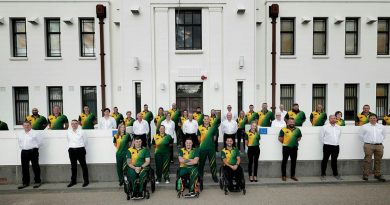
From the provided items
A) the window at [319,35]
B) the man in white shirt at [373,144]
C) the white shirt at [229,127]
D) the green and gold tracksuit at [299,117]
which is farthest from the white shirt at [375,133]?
the window at [319,35]

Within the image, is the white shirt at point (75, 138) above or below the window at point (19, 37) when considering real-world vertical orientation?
below

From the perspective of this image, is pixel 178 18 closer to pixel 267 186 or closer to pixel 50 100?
pixel 50 100

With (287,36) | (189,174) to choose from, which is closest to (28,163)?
(189,174)

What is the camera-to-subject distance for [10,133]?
28.5 feet

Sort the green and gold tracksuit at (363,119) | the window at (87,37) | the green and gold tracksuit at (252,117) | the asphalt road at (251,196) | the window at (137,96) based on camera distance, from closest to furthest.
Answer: the asphalt road at (251,196) < the green and gold tracksuit at (363,119) < the green and gold tracksuit at (252,117) < the window at (137,96) < the window at (87,37)

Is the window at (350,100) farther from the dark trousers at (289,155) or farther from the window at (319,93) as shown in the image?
the dark trousers at (289,155)

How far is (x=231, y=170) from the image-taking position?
761cm

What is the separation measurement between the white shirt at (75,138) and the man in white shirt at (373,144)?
8.86 m

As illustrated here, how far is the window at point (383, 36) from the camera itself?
14.8 m

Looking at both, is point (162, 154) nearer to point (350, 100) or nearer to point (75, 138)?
point (75, 138)

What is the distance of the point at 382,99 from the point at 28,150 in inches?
661

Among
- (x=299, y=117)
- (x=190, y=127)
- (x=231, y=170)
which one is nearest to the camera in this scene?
(x=231, y=170)

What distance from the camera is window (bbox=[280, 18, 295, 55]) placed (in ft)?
47.1

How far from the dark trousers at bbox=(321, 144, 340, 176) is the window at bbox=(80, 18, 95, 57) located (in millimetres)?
11880
